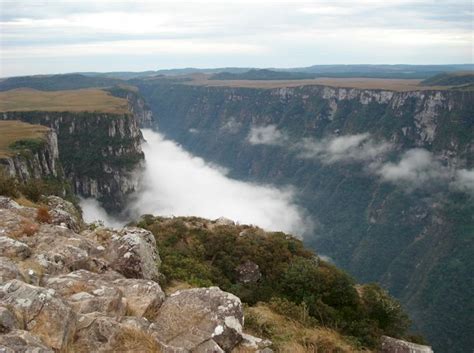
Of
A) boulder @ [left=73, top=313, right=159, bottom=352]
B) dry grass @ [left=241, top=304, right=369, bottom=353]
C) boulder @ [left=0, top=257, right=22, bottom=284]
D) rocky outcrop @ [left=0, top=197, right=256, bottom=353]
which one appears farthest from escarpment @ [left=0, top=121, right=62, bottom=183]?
boulder @ [left=73, top=313, right=159, bottom=352]

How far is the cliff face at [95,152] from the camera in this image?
478 feet

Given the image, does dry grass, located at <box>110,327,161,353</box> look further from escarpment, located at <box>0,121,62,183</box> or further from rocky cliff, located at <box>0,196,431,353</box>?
Result: escarpment, located at <box>0,121,62,183</box>

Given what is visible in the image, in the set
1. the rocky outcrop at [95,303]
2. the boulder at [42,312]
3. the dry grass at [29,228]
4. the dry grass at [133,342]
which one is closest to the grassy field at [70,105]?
the dry grass at [29,228]

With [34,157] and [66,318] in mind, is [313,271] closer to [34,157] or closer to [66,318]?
[66,318]

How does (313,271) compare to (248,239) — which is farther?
(248,239)

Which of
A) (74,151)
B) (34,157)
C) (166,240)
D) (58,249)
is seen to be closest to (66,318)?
(58,249)

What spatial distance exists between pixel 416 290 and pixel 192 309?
13389 centimetres

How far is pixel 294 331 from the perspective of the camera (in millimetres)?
17000

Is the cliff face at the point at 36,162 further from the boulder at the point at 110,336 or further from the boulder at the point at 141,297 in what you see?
the boulder at the point at 110,336

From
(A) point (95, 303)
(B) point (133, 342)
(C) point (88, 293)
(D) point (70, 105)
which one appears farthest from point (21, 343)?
(D) point (70, 105)

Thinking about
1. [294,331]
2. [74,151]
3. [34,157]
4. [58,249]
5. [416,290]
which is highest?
[58,249]

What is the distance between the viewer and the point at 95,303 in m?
11.9

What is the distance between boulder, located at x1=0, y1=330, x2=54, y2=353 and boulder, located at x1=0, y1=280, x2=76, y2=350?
397 millimetres

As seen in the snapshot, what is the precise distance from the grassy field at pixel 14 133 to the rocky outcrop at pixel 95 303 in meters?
70.4
